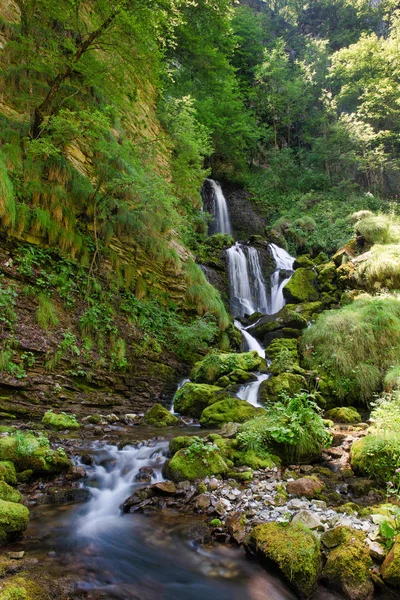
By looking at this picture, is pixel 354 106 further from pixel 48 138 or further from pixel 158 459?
pixel 158 459

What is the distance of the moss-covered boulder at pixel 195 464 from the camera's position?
444 centimetres

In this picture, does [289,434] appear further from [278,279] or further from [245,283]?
[278,279]

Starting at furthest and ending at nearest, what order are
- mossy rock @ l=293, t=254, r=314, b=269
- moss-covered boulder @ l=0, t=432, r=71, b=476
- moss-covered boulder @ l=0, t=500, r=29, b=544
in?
1. mossy rock @ l=293, t=254, r=314, b=269
2. moss-covered boulder @ l=0, t=432, r=71, b=476
3. moss-covered boulder @ l=0, t=500, r=29, b=544

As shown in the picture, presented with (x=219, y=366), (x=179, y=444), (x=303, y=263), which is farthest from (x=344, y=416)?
(x=303, y=263)

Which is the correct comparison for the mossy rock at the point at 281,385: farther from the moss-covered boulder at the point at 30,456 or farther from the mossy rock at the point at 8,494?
the mossy rock at the point at 8,494

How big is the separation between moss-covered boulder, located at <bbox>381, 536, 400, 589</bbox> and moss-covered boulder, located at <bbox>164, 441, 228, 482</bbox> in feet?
7.28

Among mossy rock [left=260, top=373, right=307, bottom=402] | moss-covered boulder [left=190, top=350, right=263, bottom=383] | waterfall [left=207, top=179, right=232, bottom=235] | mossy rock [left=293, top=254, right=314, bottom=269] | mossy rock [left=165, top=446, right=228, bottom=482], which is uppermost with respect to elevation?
waterfall [left=207, top=179, right=232, bottom=235]

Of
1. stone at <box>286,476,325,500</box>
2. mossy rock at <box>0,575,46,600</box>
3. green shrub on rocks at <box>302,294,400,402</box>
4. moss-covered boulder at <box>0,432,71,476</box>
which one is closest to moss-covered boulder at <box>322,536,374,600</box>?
stone at <box>286,476,325,500</box>

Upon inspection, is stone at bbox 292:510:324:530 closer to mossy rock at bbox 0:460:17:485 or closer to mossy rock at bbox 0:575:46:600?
mossy rock at bbox 0:575:46:600

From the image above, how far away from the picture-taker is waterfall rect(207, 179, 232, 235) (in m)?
19.2

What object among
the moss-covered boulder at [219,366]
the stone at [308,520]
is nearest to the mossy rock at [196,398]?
the moss-covered boulder at [219,366]

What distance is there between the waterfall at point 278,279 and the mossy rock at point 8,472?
11686 millimetres

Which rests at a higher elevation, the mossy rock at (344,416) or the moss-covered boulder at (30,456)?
the moss-covered boulder at (30,456)

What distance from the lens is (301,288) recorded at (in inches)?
563
